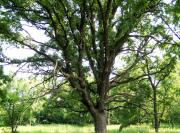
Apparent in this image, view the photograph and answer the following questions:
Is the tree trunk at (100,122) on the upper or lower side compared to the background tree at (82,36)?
lower

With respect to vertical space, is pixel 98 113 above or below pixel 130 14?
below

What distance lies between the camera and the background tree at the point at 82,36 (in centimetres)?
1555

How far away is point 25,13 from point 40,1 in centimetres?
169

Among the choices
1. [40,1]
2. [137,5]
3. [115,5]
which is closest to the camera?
[137,5]

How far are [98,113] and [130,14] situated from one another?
4770 millimetres

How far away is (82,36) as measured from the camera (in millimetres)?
16219

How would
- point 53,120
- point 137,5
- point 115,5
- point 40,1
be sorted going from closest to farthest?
point 137,5
point 40,1
point 115,5
point 53,120

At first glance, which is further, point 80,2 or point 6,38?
point 6,38

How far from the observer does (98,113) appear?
672 inches

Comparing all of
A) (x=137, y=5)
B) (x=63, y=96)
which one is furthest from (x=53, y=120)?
(x=137, y=5)

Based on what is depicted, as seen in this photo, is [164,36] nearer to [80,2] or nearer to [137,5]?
[137,5]

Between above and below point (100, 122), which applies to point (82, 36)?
above

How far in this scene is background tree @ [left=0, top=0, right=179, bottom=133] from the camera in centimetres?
1555

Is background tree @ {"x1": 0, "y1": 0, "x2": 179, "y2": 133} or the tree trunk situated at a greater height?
background tree @ {"x1": 0, "y1": 0, "x2": 179, "y2": 133}
